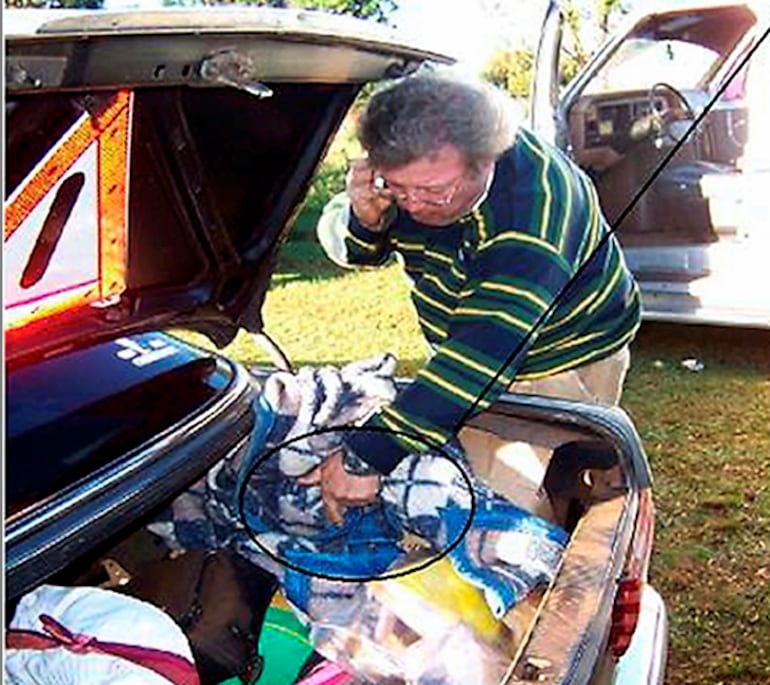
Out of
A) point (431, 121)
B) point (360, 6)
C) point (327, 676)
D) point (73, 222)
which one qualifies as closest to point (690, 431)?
point (431, 121)

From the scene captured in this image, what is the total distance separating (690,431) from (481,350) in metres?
2.97

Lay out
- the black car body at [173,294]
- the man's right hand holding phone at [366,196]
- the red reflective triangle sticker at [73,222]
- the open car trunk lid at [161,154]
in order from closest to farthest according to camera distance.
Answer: the open car trunk lid at [161,154], the black car body at [173,294], the red reflective triangle sticker at [73,222], the man's right hand holding phone at [366,196]

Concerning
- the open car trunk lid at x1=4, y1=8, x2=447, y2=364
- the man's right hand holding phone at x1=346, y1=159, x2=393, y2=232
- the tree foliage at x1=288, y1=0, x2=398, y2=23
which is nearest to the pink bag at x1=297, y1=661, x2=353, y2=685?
the open car trunk lid at x1=4, y1=8, x2=447, y2=364

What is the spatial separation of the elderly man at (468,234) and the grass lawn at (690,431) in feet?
1.67

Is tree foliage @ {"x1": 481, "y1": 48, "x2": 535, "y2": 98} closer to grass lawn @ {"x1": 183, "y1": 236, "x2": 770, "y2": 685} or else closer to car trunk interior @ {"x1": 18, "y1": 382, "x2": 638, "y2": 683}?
grass lawn @ {"x1": 183, "y1": 236, "x2": 770, "y2": 685}

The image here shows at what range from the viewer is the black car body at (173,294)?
149 cm

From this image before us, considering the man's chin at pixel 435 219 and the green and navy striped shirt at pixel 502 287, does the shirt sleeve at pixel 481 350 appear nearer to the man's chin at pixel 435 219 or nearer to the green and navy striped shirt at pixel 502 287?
the green and navy striped shirt at pixel 502 287

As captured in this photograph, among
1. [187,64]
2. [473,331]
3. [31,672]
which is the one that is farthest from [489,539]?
[187,64]

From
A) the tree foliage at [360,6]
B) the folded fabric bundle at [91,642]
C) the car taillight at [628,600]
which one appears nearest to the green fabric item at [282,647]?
the folded fabric bundle at [91,642]

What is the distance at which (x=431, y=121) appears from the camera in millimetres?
2285

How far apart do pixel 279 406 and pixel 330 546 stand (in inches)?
11.8

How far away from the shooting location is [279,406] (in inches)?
88.4

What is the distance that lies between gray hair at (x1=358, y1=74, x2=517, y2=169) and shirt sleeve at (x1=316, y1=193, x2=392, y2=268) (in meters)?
0.40

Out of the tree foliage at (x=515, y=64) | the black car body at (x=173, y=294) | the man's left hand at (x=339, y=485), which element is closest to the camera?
the black car body at (x=173, y=294)
